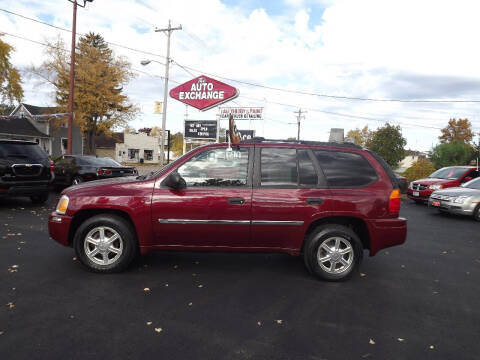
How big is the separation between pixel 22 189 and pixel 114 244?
566 centimetres

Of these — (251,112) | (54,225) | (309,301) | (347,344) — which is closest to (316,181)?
(309,301)

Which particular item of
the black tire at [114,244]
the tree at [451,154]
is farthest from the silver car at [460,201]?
the tree at [451,154]

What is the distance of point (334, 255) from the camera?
425cm

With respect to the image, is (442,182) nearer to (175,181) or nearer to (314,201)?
(314,201)

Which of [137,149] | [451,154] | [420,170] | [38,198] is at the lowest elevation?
[38,198]

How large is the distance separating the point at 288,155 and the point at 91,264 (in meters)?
2.90

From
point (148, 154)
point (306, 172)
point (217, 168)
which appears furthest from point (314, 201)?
point (148, 154)

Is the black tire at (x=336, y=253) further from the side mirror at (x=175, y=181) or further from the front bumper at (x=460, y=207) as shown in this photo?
the front bumper at (x=460, y=207)

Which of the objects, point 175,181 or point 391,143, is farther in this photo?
point 391,143

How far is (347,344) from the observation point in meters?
2.83

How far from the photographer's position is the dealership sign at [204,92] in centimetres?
2244

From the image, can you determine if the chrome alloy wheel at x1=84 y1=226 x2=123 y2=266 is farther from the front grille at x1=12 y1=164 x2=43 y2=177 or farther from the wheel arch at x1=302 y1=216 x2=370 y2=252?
the front grille at x1=12 y1=164 x2=43 y2=177

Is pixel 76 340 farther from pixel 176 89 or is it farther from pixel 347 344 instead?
pixel 176 89

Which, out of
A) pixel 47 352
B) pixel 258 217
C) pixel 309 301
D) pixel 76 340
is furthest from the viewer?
pixel 258 217
